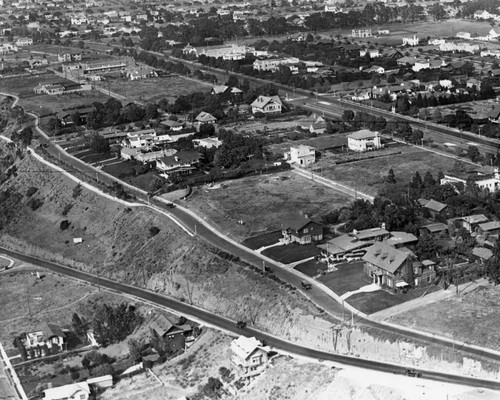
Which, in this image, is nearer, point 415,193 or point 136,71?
point 415,193

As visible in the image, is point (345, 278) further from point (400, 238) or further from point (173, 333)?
point (173, 333)

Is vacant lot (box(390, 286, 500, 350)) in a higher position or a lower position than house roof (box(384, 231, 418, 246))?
lower

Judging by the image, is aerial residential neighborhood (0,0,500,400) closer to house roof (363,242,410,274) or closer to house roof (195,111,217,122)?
house roof (363,242,410,274)

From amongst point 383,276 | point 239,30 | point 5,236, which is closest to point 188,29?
point 239,30

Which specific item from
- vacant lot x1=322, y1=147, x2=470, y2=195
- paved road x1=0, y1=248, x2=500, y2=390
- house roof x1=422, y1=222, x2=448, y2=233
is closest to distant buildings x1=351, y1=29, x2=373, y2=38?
vacant lot x1=322, y1=147, x2=470, y2=195

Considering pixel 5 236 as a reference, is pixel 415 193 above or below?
above

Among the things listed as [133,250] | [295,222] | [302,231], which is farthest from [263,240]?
[133,250]

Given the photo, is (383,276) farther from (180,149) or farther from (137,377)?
(180,149)
